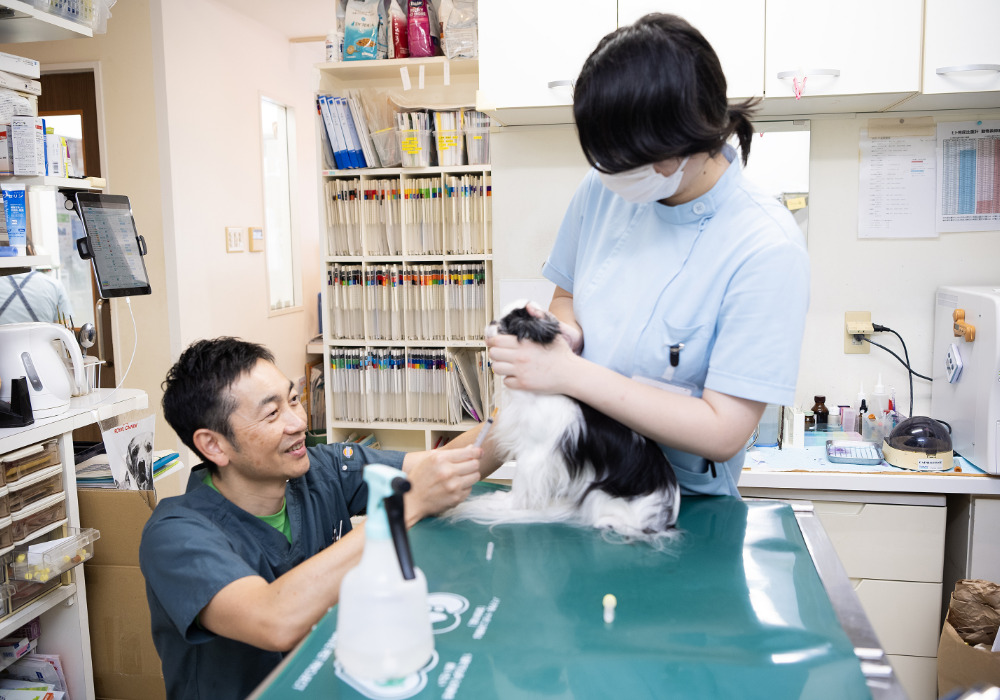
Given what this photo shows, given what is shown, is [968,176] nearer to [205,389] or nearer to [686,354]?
[686,354]

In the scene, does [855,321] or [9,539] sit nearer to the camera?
[9,539]

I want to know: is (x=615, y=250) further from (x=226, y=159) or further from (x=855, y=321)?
(x=226, y=159)

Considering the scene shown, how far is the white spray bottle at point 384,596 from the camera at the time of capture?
0.64 meters

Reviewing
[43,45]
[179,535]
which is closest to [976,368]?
[179,535]

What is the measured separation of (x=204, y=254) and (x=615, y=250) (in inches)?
152

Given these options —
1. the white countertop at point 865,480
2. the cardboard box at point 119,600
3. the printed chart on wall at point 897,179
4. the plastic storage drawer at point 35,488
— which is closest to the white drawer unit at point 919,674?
the white countertop at point 865,480

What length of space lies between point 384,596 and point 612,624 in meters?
0.27

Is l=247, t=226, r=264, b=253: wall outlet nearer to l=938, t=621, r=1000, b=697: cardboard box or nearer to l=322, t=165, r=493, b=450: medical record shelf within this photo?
l=322, t=165, r=493, b=450: medical record shelf

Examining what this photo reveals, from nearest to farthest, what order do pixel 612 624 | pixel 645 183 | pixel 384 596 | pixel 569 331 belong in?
pixel 384 596
pixel 612 624
pixel 645 183
pixel 569 331

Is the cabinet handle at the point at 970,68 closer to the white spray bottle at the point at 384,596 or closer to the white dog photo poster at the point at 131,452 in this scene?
the white spray bottle at the point at 384,596

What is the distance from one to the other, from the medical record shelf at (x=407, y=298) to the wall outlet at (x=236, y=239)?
1440 millimetres

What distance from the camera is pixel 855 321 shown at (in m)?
2.61

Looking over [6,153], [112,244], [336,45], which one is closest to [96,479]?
[112,244]

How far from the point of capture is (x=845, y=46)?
214 centimetres
